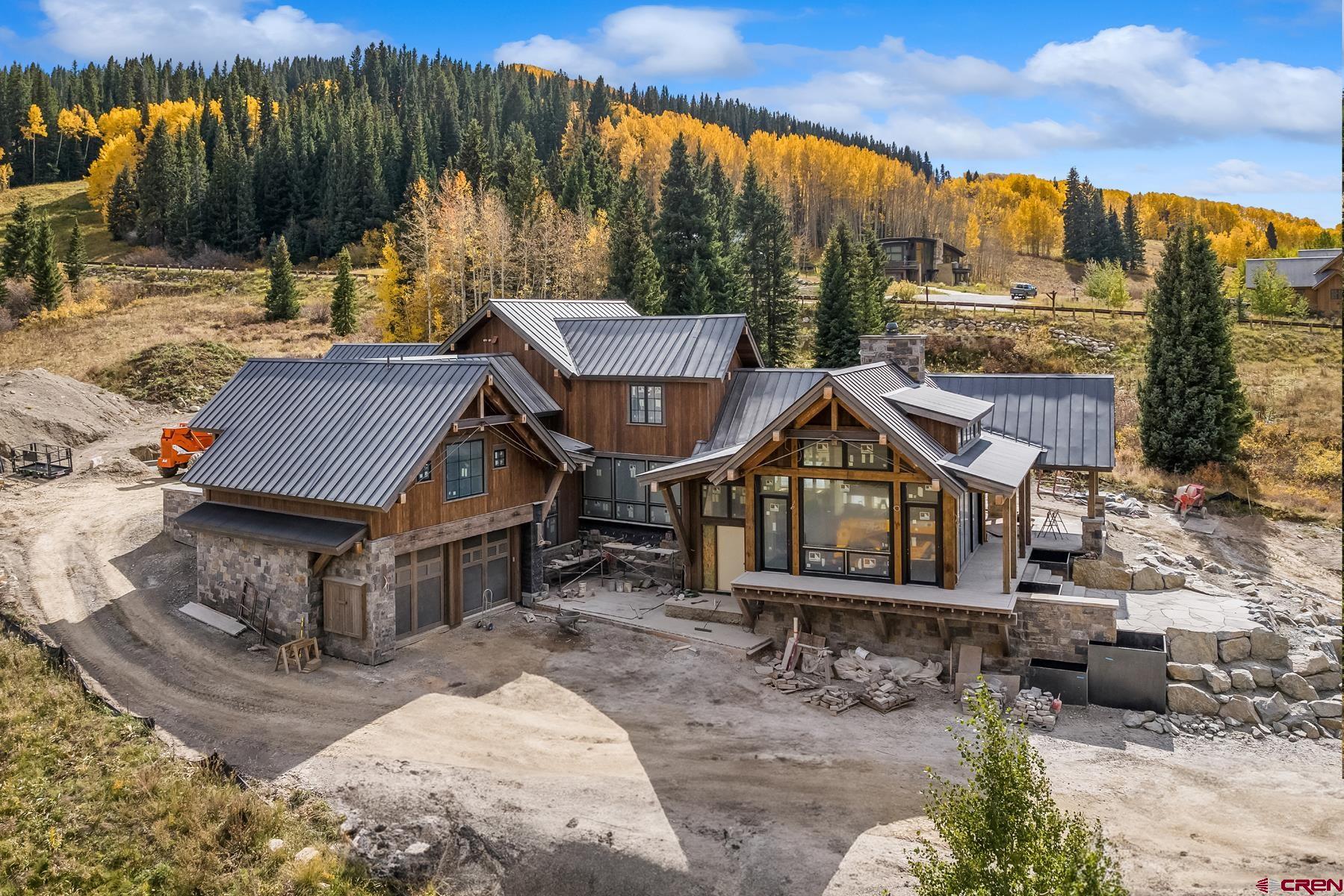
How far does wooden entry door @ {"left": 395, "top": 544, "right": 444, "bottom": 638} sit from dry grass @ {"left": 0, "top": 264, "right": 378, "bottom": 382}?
30.4 metres

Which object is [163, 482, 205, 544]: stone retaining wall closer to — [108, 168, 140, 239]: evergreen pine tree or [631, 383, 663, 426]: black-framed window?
[631, 383, 663, 426]: black-framed window

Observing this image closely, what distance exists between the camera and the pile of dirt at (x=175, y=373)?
4556cm

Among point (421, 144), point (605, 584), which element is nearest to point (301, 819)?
point (605, 584)

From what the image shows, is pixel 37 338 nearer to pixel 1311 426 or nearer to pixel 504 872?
pixel 504 872

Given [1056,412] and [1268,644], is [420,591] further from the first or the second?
[1268,644]

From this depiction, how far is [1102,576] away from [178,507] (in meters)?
24.5

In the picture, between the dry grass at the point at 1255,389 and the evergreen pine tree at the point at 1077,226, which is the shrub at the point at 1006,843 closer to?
the dry grass at the point at 1255,389

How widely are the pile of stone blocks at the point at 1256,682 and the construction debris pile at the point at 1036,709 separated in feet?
7.32

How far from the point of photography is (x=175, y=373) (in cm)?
4694

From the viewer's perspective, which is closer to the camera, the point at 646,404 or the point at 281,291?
the point at 646,404

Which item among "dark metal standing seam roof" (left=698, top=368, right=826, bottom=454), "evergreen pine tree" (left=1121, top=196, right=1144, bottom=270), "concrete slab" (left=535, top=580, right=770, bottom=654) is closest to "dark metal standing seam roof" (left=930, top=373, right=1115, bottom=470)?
"dark metal standing seam roof" (left=698, top=368, right=826, bottom=454)

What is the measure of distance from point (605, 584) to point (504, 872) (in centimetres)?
1244

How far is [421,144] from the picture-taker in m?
87.4

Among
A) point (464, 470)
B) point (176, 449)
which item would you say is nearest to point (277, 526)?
point (464, 470)
